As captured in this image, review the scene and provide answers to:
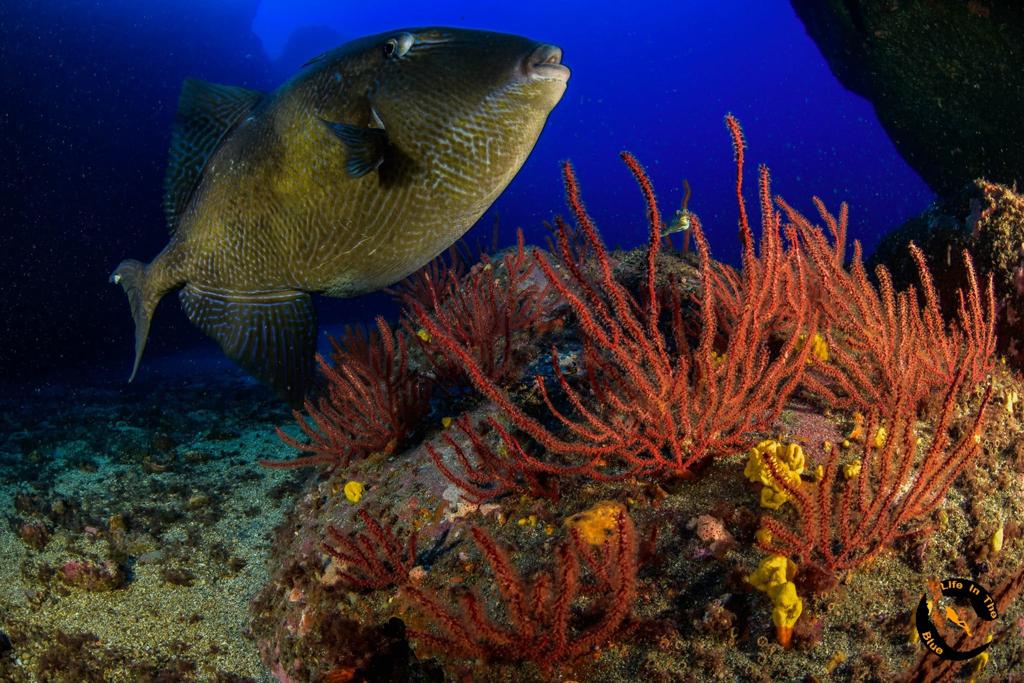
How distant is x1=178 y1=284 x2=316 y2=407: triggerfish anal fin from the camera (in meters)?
2.49

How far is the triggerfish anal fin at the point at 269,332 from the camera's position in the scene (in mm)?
2492

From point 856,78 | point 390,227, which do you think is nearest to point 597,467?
point 390,227

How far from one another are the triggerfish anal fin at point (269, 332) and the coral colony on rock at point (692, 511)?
24.0 inches

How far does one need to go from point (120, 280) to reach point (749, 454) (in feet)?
10.0

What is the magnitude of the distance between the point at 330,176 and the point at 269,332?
843 millimetres

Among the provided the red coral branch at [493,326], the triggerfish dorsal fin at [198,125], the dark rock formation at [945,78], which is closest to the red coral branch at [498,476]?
the red coral branch at [493,326]

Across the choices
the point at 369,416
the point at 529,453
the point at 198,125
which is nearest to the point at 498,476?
the point at 529,453

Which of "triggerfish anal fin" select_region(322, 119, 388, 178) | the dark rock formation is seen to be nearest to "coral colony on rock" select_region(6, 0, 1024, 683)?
"triggerfish anal fin" select_region(322, 119, 388, 178)

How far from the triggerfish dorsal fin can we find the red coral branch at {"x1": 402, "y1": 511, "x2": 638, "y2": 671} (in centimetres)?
212

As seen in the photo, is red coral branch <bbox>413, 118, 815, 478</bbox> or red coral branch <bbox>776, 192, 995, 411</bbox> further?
red coral branch <bbox>776, 192, 995, 411</bbox>

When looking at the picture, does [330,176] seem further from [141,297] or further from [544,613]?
[544,613]

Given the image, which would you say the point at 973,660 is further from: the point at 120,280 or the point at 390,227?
the point at 120,280

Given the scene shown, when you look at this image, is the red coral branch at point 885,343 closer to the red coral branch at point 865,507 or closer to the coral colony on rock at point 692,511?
the coral colony on rock at point 692,511

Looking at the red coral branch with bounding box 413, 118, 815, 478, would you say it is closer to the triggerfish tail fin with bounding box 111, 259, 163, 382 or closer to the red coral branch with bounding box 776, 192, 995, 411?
the red coral branch with bounding box 776, 192, 995, 411
